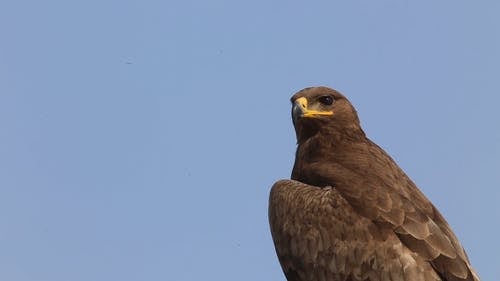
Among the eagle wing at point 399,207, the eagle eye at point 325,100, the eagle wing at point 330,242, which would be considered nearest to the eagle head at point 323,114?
the eagle eye at point 325,100

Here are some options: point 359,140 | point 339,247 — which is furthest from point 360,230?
point 359,140

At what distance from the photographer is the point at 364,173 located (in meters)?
15.8

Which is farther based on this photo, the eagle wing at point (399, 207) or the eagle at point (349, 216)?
the eagle at point (349, 216)

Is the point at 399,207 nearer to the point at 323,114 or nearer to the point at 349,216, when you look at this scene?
the point at 349,216

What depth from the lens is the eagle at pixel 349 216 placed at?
14.8m

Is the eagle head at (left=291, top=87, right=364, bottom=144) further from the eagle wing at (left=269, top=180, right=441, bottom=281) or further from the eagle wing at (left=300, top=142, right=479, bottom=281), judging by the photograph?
the eagle wing at (left=269, top=180, right=441, bottom=281)

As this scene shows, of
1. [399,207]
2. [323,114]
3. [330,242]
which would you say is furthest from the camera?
[323,114]

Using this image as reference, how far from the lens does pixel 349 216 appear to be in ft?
50.5

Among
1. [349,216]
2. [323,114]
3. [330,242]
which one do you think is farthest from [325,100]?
[330,242]

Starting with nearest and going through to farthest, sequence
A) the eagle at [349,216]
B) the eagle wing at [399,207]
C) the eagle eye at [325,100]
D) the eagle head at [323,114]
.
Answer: the eagle wing at [399,207] < the eagle at [349,216] < the eagle head at [323,114] < the eagle eye at [325,100]

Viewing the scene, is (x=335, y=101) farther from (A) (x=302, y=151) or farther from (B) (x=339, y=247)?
(B) (x=339, y=247)

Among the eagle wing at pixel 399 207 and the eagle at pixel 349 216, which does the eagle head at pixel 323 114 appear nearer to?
the eagle at pixel 349 216

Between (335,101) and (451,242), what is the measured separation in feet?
9.18

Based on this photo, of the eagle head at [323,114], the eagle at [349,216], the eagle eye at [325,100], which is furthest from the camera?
the eagle eye at [325,100]
